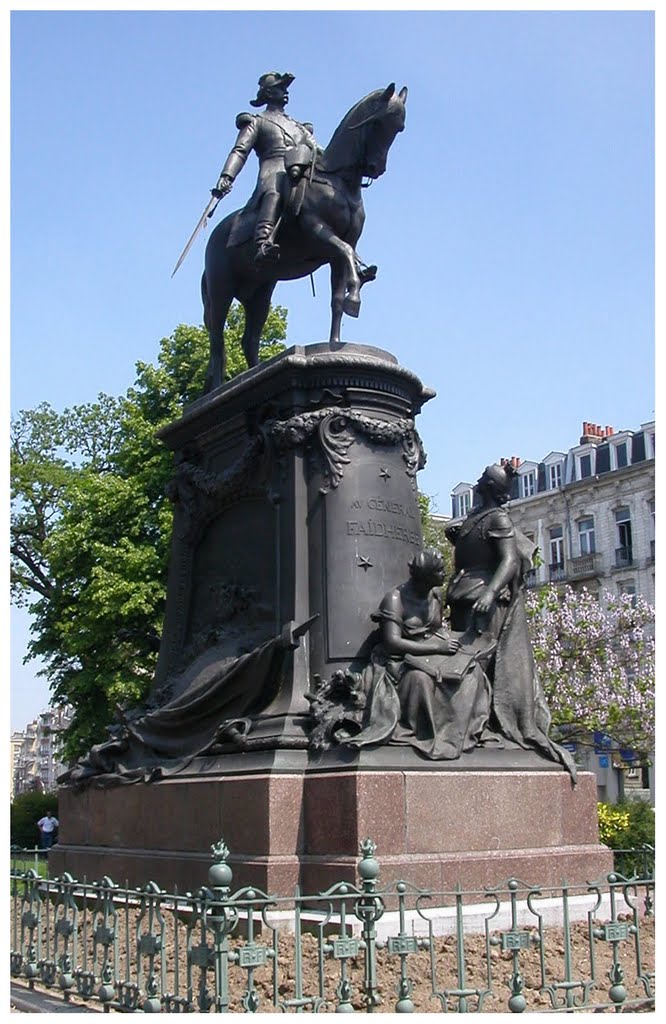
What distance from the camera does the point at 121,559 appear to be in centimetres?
2683

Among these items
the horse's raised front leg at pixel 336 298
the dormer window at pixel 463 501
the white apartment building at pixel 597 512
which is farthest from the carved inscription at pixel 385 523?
the dormer window at pixel 463 501

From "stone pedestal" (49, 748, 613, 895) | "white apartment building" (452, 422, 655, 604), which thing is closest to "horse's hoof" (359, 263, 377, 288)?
"stone pedestal" (49, 748, 613, 895)

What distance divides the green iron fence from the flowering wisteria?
19.8 m

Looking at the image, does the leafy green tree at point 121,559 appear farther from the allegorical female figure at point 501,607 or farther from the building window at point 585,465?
the building window at point 585,465

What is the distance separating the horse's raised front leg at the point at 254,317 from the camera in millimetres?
13234

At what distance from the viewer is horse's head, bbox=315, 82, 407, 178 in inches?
449

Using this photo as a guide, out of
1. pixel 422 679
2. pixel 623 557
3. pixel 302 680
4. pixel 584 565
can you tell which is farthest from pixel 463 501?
pixel 422 679

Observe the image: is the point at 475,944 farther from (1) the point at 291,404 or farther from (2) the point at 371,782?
(1) the point at 291,404

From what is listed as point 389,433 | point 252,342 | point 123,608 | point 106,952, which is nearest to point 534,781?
point 389,433

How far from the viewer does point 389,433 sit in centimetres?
1089

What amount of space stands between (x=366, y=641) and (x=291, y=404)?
232 cm

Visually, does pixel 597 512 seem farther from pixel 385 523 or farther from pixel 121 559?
pixel 385 523

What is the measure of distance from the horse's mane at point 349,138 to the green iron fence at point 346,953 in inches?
277

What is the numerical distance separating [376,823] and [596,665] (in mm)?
22602
